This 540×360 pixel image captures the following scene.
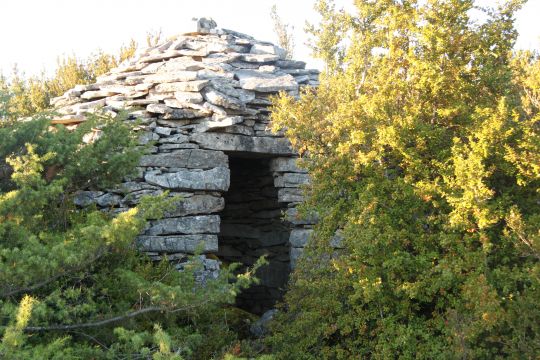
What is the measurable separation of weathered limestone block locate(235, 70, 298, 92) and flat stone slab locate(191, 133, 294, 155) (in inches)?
23.1

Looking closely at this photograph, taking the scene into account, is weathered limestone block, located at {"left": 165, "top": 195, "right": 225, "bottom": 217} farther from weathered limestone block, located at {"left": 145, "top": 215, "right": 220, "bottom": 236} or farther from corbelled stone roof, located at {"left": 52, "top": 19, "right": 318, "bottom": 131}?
corbelled stone roof, located at {"left": 52, "top": 19, "right": 318, "bottom": 131}

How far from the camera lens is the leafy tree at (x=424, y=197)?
4.75 meters

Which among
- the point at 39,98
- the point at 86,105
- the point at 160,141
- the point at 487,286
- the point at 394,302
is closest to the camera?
the point at 487,286

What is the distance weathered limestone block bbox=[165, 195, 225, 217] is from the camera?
660 centimetres

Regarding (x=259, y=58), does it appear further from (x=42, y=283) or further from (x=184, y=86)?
(x=42, y=283)

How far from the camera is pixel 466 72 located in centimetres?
540

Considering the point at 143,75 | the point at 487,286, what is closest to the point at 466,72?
the point at 487,286

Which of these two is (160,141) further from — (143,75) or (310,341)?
(310,341)

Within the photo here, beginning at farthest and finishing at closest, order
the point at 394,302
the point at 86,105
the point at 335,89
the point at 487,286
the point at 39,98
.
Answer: the point at 39,98 < the point at 86,105 < the point at 335,89 < the point at 394,302 < the point at 487,286

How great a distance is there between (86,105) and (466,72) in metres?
4.27

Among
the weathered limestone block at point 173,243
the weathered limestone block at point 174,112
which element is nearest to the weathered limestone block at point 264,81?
the weathered limestone block at point 174,112

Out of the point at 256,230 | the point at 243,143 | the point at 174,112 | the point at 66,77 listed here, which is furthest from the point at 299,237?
the point at 66,77

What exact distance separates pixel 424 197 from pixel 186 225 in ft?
8.59

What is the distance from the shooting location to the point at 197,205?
669cm
